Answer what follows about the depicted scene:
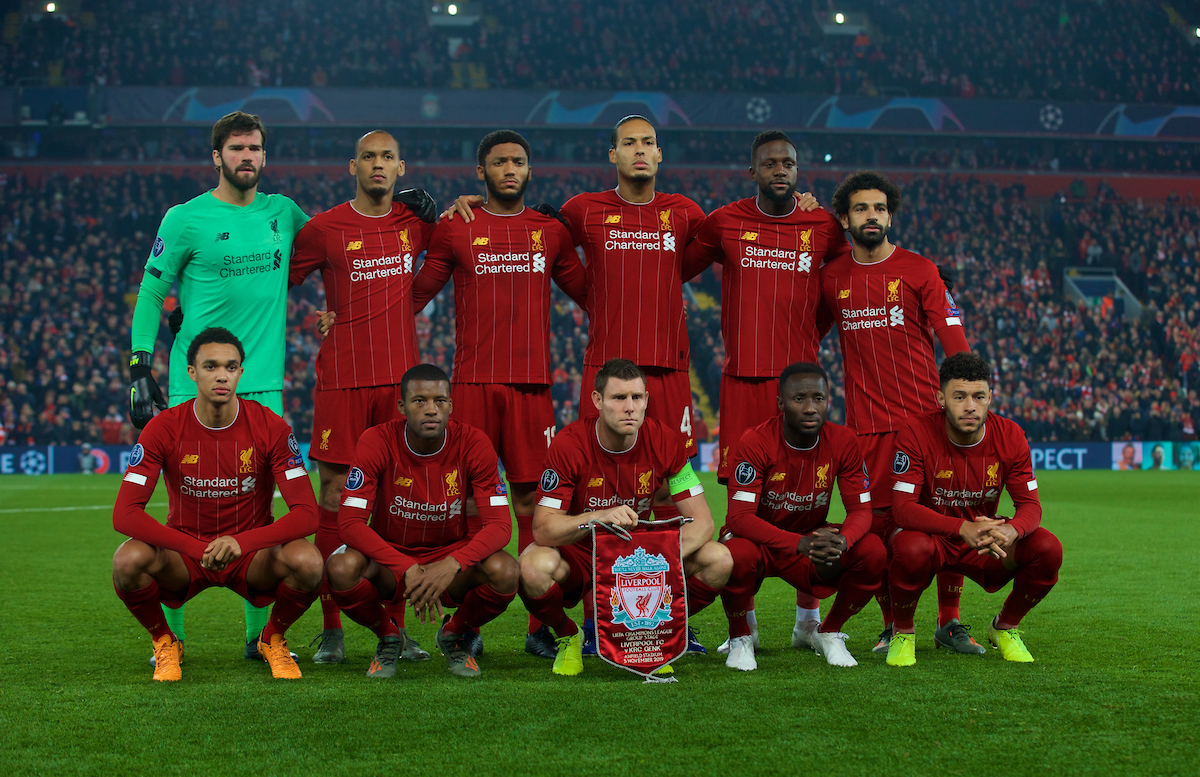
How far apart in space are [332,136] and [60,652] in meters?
28.7

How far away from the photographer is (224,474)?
485 centimetres

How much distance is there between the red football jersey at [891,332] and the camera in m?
5.54

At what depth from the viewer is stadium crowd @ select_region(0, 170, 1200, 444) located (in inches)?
887

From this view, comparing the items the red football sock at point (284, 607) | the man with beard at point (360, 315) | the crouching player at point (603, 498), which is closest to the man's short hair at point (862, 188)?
the crouching player at point (603, 498)

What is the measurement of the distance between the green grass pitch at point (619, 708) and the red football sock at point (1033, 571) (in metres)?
0.22

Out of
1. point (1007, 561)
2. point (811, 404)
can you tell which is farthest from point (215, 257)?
point (1007, 561)

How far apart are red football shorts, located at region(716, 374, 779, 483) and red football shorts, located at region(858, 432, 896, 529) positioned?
509mm

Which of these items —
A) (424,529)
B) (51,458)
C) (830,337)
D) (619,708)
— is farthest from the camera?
(830,337)

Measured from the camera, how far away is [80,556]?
9.42 m

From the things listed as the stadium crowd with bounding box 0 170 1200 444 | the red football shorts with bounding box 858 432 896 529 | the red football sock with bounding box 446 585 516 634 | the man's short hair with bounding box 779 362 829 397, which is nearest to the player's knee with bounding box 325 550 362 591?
the red football sock with bounding box 446 585 516 634

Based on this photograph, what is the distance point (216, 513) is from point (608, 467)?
1.81m

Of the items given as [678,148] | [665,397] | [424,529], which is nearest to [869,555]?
[665,397]

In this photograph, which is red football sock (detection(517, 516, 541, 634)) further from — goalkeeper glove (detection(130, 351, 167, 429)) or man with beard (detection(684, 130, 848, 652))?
goalkeeper glove (detection(130, 351, 167, 429))

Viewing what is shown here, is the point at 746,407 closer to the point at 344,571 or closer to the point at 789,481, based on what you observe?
the point at 789,481
